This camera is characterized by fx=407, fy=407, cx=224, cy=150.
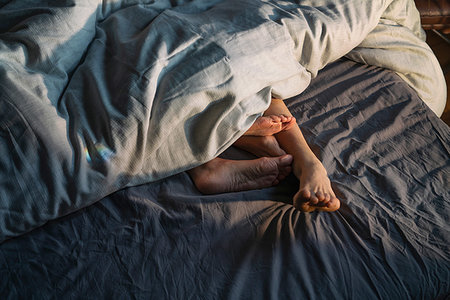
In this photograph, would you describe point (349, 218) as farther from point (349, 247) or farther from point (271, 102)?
point (271, 102)

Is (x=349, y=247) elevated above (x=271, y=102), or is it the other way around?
(x=271, y=102)

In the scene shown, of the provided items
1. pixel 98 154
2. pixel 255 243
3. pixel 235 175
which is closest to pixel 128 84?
pixel 98 154

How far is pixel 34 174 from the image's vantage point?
78 cm

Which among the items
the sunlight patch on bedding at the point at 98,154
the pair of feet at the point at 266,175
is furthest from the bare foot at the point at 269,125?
the sunlight patch on bedding at the point at 98,154

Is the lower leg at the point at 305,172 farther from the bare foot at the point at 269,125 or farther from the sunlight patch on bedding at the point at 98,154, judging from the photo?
the sunlight patch on bedding at the point at 98,154

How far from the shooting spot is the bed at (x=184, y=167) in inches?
30.1

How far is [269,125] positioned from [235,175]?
155 millimetres

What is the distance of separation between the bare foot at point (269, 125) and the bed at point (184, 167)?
3 cm

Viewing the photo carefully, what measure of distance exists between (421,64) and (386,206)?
0.68 metres

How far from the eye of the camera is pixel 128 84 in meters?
0.88

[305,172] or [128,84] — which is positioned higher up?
[128,84]

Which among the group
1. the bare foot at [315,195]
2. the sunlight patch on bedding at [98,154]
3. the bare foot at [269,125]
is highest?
the sunlight patch on bedding at [98,154]

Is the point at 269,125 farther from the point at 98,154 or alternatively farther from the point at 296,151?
the point at 98,154

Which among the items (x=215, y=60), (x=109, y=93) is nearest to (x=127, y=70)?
(x=109, y=93)
